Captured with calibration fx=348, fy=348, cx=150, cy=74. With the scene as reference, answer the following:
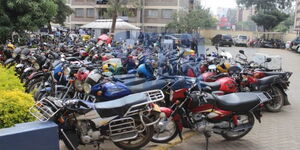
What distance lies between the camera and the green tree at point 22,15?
12375 millimetres

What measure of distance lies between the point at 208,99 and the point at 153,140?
105 cm

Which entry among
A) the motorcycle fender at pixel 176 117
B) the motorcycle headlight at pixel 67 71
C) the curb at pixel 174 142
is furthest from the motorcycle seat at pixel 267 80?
the motorcycle headlight at pixel 67 71

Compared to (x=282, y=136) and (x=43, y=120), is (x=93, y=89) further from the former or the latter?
(x=282, y=136)

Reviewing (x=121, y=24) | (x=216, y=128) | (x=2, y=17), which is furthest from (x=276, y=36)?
(x=216, y=128)

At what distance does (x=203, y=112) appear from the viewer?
5.32 m

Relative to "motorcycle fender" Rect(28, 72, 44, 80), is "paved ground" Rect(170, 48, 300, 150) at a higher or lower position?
lower

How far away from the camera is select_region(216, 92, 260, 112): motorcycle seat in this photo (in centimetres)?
518

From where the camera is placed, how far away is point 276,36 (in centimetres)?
4516

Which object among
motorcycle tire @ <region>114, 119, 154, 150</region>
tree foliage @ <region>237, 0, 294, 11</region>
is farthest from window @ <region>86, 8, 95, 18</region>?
motorcycle tire @ <region>114, 119, 154, 150</region>

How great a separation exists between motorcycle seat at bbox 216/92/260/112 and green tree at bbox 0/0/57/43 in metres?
9.43

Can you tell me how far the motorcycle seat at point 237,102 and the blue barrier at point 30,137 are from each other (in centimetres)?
261

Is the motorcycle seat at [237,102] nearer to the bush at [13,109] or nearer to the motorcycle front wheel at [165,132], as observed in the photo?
the motorcycle front wheel at [165,132]

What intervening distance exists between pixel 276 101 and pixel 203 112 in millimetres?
3224

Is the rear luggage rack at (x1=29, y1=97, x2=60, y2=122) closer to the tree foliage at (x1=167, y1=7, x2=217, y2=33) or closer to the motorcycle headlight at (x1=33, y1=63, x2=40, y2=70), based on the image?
the motorcycle headlight at (x1=33, y1=63, x2=40, y2=70)
